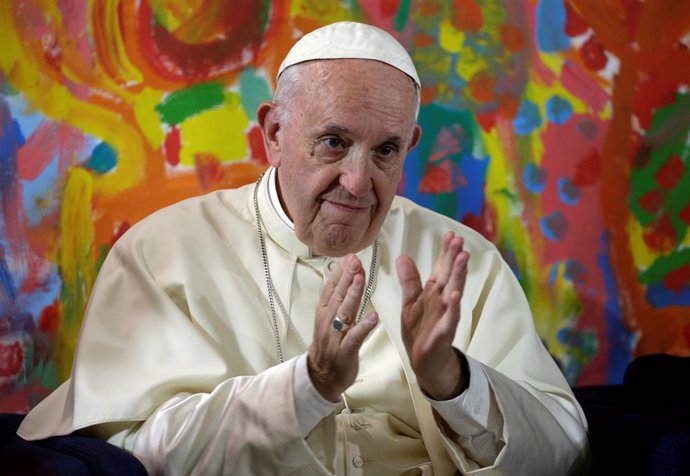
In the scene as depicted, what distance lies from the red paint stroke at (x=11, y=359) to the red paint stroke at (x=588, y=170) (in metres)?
2.44

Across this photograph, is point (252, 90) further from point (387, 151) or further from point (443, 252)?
point (443, 252)

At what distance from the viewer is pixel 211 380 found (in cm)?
316

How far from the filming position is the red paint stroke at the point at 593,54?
4.56 metres

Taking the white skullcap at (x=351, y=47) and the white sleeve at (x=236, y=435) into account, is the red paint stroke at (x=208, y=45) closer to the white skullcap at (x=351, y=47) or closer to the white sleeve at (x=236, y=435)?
the white skullcap at (x=351, y=47)

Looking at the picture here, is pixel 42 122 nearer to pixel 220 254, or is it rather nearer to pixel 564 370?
pixel 220 254

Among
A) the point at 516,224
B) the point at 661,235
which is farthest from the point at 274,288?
the point at 661,235

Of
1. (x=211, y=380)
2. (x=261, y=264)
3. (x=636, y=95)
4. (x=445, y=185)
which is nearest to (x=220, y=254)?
(x=261, y=264)

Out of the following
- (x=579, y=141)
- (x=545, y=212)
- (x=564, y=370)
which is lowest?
(x=564, y=370)

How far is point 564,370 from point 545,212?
0.71m

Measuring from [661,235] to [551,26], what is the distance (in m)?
1.08

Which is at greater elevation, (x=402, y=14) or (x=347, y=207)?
(x=402, y=14)

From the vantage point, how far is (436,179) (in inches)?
175

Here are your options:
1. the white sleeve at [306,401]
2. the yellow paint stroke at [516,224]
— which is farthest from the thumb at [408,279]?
the yellow paint stroke at [516,224]

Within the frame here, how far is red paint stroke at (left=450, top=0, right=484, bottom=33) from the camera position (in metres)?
4.41
